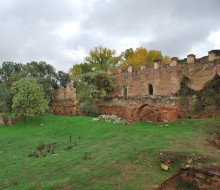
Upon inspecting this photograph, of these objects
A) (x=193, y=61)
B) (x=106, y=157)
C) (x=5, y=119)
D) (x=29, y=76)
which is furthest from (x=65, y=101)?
(x=106, y=157)

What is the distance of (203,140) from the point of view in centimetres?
1822

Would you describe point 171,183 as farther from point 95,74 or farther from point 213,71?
point 95,74

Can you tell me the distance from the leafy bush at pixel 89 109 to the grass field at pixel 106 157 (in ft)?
36.2

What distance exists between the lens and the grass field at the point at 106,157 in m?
13.9

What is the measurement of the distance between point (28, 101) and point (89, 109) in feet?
21.1

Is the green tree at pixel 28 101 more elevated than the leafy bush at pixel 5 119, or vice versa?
the green tree at pixel 28 101

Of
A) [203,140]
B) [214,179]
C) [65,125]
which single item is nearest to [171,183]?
[214,179]

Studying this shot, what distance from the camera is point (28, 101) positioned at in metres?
33.9

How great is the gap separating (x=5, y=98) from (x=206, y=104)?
22.9 meters

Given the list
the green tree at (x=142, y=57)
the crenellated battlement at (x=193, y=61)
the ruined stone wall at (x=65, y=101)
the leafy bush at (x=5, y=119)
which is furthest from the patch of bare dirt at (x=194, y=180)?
the green tree at (x=142, y=57)

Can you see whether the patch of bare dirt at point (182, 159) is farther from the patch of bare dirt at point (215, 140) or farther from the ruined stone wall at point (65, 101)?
the ruined stone wall at point (65, 101)

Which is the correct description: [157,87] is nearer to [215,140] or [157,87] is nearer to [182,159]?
[215,140]

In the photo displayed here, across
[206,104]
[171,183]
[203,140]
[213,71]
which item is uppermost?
[213,71]

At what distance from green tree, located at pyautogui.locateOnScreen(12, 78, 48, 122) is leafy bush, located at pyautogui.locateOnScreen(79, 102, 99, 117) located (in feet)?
13.5
